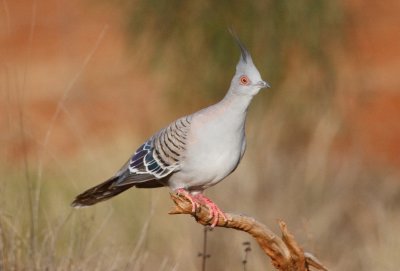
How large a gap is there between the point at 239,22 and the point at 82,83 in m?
6.10

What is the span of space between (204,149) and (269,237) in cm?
35

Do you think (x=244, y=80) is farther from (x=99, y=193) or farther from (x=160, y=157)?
(x=99, y=193)

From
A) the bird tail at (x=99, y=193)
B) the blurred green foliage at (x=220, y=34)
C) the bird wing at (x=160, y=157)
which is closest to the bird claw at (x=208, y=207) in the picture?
the bird wing at (x=160, y=157)

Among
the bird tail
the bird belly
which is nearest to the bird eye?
the bird belly

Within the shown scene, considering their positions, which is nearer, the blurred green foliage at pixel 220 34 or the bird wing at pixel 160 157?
the bird wing at pixel 160 157

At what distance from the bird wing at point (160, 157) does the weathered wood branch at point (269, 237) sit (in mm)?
220

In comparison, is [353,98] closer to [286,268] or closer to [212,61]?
[212,61]

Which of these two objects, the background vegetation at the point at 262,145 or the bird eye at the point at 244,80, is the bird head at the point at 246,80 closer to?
the bird eye at the point at 244,80

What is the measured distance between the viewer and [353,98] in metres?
8.88

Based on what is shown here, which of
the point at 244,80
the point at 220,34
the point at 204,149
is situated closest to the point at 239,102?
the point at 244,80

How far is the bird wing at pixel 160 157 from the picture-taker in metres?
4.25

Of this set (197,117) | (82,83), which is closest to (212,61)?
(197,117)

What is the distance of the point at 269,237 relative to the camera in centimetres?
410

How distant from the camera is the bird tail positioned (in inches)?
174
